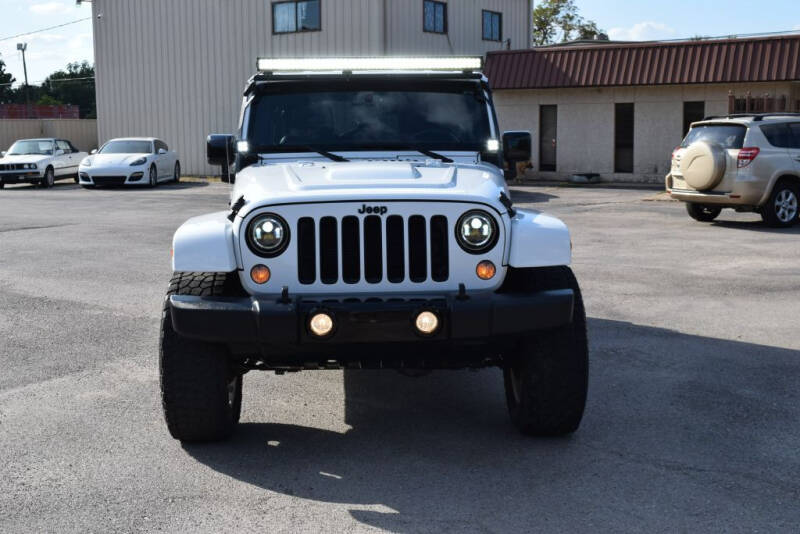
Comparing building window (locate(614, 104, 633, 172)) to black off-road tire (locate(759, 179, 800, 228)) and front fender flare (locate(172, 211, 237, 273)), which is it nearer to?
black off-road tire (locate(759, 179, 800, 228))

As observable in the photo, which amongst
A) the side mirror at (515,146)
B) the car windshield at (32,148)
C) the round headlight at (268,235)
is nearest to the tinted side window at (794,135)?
the side mirror at (515,146)

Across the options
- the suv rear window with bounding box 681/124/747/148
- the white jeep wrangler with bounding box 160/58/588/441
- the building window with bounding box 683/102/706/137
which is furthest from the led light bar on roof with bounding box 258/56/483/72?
the building window with bounding box 683/102/706/137

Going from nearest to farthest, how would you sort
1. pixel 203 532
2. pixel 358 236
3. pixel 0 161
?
pixel 203 532
pixel 358 236
pixel 0 161

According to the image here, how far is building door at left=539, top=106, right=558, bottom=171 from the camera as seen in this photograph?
1211 inches

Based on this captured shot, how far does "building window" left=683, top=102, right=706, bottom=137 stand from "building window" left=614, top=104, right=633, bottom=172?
62.5 inches

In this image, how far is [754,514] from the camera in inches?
165

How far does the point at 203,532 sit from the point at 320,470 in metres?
0.88

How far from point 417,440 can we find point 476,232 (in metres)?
1.18

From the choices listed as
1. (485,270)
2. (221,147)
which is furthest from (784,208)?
(485,270)

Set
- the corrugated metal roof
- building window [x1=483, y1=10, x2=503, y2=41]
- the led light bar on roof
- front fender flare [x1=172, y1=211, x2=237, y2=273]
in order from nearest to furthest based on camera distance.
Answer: front fender flare [x1=172, y1=211, x2=237, y2=273], the led light bar on roof, the corrugated metal roof, building window [x1=483, y1=10, x2=503, y2=41]

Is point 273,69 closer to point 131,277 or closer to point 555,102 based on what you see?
point 131,277

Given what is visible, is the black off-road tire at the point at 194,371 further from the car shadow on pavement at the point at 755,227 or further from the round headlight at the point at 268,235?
the car shadow on pavement at the point at 755,227

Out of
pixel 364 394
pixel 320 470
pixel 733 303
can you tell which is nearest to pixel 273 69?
pixel 364 394

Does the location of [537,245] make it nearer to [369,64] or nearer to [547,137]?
[369,64]
